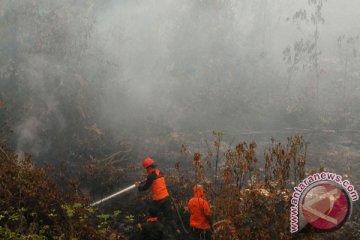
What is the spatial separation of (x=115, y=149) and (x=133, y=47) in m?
8.33

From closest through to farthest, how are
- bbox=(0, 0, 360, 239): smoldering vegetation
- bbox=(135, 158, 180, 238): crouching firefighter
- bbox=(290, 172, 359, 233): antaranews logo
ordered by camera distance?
1. bbox=(290, 172, 359, 233): antaranews logo
2. bbox=(135, 158, 180, 238): crouching firefighter
3. bbox=(0, 0, 360, 239): smoldering vegetation

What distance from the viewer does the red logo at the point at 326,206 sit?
3656 millimetres

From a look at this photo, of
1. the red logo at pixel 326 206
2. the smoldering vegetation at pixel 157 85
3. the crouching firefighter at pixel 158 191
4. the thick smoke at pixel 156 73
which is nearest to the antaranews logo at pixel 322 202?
the red logo at pixel 326 206

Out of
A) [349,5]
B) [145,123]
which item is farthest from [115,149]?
[349,5]

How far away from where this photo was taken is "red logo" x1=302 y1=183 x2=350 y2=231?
366cm

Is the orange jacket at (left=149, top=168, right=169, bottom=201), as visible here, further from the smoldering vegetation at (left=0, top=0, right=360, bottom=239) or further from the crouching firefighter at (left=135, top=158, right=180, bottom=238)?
the smoldering vegetation at (left=0, top=0, right=360, bottom=239)

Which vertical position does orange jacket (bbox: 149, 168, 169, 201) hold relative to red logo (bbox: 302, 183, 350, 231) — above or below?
below

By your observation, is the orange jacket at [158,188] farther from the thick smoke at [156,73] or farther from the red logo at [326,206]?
the thick smoke at [156,73]

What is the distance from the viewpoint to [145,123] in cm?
1403

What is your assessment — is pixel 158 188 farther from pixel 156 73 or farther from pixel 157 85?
pixel 156 73

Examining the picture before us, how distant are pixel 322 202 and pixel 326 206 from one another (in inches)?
3.0

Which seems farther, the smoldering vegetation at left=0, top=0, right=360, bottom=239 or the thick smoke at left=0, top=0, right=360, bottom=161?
the thick smoke at left=0, top=0, right=360, bottom=161

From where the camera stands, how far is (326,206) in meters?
3.75

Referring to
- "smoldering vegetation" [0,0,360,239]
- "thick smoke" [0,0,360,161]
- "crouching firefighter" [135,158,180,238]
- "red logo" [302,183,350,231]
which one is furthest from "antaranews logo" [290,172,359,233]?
"thick smoke" [0,0,360,161]
